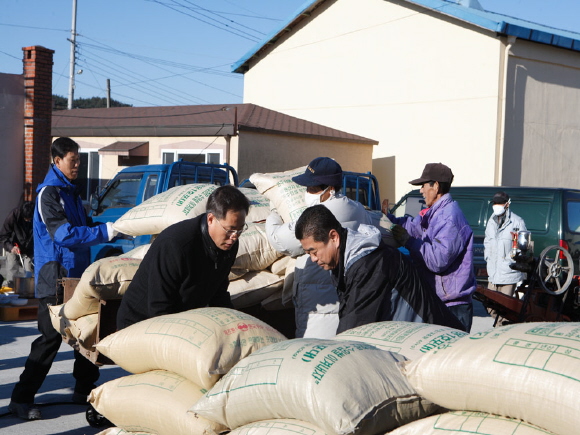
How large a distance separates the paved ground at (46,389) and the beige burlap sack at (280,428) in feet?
8.34

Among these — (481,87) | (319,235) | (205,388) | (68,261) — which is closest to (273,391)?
(205,388)

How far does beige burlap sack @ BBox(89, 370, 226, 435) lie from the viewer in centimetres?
325

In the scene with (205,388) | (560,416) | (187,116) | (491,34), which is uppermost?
(491,34)

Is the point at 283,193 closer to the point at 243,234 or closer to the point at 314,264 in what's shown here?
the point at 243,234

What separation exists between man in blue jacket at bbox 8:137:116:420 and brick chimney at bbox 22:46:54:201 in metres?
9.99

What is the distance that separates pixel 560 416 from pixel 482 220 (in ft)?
30.3

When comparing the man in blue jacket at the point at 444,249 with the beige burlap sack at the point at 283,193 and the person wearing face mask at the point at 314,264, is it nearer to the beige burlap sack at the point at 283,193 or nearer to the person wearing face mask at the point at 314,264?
the person wearing face mask at the point at 314,264

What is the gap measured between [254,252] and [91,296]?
1.15 metres

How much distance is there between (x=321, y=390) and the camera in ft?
8.49

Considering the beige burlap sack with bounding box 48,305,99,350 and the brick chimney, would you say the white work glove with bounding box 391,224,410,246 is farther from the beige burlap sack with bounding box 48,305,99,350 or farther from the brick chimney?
the brick chimney

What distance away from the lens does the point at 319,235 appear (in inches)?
132

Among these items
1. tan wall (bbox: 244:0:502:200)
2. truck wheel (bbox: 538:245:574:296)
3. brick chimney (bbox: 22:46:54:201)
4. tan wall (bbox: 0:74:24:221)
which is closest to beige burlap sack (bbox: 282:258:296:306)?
truck wheel (bbox: 538:245:574:296)

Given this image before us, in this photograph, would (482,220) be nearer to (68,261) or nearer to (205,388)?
(68,261)

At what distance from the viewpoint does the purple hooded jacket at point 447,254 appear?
14.6 ft
